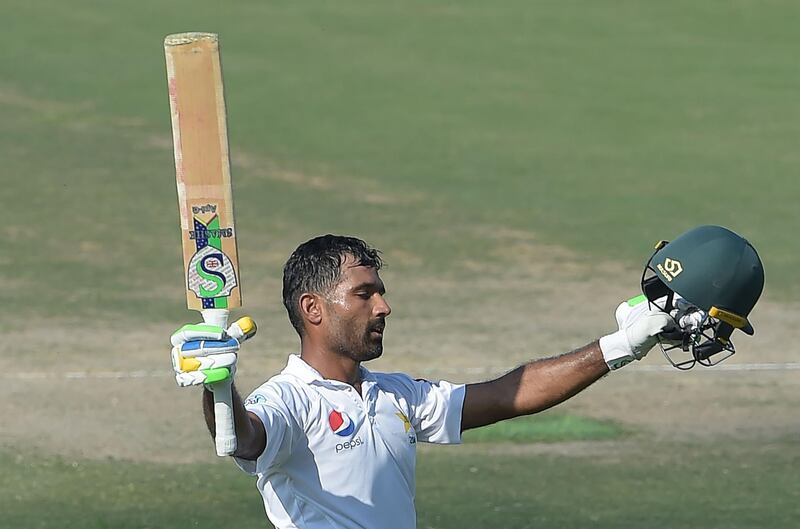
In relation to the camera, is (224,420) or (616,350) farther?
(616,350)

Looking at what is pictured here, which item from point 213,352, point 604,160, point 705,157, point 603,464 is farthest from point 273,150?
point 213,352

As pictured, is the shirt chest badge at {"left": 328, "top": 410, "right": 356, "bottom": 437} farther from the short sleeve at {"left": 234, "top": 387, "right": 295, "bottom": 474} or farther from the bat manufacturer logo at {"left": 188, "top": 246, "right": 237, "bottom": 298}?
the bat manufacturer logo at {"left": 188, "top": 246, "right": 237, "bottom": 298}

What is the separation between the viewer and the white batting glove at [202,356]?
14.6 ft

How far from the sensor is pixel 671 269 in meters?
5.22

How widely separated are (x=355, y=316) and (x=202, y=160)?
0.69 m

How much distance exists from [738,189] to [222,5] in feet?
31.9

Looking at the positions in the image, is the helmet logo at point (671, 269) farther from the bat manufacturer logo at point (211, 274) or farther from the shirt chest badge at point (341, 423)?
the bat manufacturer logo at point (211, 274)

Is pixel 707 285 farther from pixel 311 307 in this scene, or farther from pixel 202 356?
pixel 202 356

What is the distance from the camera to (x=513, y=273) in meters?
15.1

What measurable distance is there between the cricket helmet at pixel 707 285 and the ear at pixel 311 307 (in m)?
1.07

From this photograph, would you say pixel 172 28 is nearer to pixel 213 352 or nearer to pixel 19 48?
pixel 19 48

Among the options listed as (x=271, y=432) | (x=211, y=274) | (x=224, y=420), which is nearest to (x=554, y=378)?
(x=271, y=432)

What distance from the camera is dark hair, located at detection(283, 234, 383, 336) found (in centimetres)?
512

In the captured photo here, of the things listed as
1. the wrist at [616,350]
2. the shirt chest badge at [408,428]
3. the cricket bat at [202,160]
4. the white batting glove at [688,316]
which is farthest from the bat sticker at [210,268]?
the white batting glove at [688,316]
